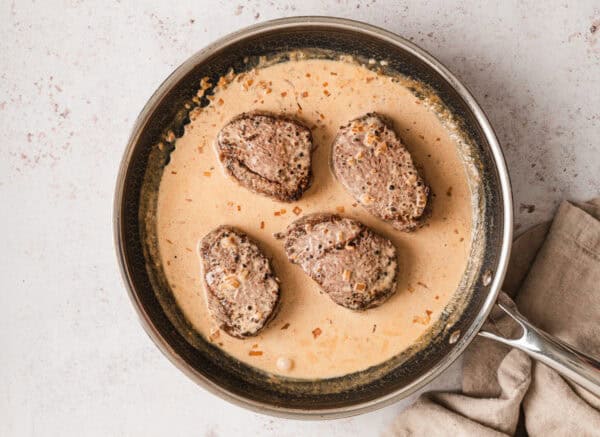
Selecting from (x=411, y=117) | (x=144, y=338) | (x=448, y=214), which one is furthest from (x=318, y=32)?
(x=144, y=338)

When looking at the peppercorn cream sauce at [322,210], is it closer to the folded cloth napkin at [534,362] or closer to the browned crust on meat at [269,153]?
the browned crust on meat at [269,153]

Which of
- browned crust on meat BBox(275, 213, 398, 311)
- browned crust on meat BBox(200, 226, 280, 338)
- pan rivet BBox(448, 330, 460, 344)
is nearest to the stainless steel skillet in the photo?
pan rivet BBox(448, 330, 460, 344)

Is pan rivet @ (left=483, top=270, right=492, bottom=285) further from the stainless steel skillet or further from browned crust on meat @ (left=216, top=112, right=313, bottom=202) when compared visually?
browned crust on meat @ (left=216, top=112, right=313, bottom=202)

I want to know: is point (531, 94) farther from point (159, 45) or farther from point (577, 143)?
point (159, 45)

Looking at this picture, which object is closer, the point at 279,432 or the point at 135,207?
the point at 135,207

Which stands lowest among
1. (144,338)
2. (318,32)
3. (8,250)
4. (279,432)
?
(279,432)

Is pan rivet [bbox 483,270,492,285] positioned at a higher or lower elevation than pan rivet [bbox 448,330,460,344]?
higher
